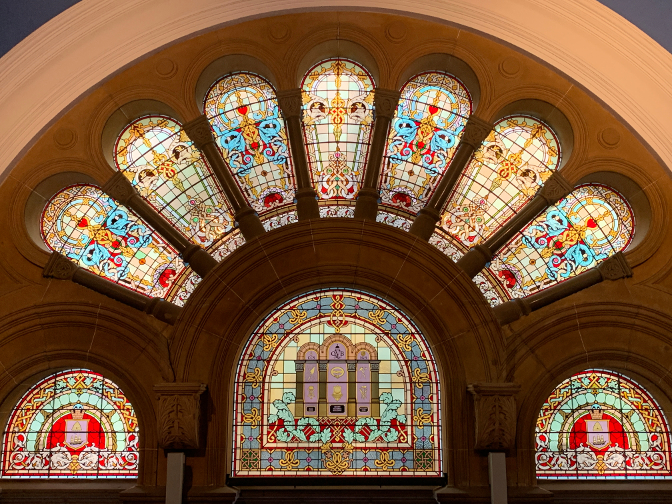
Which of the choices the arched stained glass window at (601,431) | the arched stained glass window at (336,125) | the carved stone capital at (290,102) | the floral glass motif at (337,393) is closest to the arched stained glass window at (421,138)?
the arched stained glass window at (336,125)

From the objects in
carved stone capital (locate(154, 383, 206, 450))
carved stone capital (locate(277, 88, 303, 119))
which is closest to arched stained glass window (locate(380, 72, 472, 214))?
carved stone capital (locate(277, 88, 303, 119))

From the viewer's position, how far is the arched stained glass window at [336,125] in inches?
487

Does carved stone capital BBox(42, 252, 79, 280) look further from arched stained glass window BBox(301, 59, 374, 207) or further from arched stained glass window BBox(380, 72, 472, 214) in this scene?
arched stained glass window BBox(380, 72, 472, 214)

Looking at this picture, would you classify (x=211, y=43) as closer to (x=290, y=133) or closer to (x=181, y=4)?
(x=181, y=4)

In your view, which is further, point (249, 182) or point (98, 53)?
point (249, 182)

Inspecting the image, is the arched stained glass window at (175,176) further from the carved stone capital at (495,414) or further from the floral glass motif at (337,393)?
the carved stone capital at (495,414)

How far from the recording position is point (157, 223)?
1171cm

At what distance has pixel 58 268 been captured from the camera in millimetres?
11477

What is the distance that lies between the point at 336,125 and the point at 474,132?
1.86m

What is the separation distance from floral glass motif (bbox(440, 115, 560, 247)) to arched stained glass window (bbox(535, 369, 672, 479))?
2315 mm

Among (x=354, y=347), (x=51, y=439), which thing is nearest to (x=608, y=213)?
(x=354, y=347)

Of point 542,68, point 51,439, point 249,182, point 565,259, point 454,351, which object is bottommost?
point 51,439

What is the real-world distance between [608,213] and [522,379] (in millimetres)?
2523

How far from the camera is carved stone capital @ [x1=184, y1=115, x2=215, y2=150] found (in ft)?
38.7
